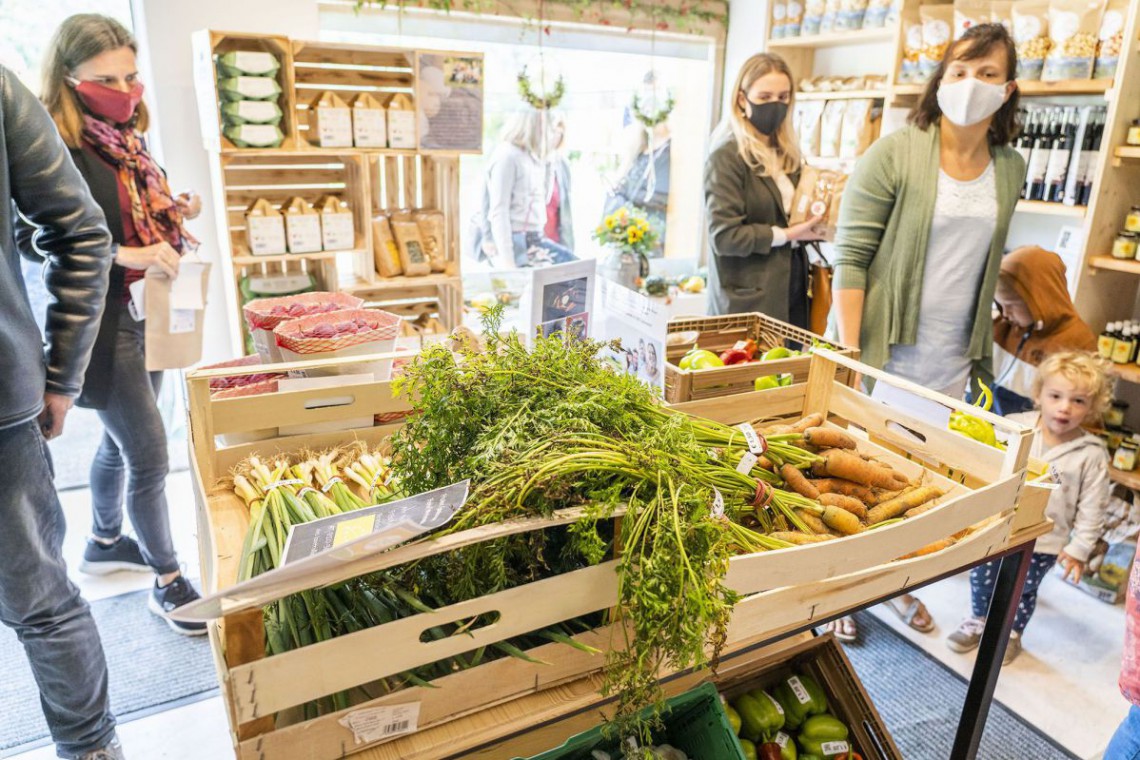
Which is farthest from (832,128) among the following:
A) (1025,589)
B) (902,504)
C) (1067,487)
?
(902,504)

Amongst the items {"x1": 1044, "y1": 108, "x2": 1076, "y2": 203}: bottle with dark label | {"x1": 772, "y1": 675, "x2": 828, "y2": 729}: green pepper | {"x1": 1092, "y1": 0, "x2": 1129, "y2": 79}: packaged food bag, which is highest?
{"x1": 1092, "y1": 0, "x2": 1129, "y2": 79}: packaged food bag

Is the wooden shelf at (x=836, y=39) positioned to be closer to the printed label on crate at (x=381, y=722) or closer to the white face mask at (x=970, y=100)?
the white face mask at (x=970, y=100)

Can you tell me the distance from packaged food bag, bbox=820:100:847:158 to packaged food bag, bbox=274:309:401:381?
3126 millimetres

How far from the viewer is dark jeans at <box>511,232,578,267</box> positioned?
4.76 metres

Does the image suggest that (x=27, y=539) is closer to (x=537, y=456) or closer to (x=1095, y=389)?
(x=537, y=456)

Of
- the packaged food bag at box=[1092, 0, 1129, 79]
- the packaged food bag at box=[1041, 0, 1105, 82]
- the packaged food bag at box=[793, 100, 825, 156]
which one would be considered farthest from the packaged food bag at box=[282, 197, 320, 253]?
the packaged food bag at box=[1092, 0, 1129, 79]

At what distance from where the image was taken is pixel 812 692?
1.75m

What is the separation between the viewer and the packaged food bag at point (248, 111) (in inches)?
113

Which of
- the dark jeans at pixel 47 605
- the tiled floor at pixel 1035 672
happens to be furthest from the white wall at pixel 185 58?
the dark jeans at pixel 47 605

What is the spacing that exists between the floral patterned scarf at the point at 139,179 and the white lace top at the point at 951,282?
231cm

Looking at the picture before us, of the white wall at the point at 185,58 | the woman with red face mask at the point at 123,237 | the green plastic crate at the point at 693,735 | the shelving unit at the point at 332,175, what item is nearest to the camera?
the green plastic crate at the point at 693,735

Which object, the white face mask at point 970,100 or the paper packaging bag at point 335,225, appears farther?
the paper packaging bag at point 335,225

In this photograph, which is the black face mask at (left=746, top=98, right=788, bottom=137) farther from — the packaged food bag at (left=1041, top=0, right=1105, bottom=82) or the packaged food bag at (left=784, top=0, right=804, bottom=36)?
the packaged food bag at (left=784, top=0, right=804, bottom=36)

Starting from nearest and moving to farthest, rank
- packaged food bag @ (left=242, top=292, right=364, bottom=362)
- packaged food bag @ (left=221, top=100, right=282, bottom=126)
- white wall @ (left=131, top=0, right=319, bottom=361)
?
packaged food bag @ (left=242, top=292, right=364, bottom=362) < packaged food bag @ (left=221, top=100, right=282, bottom=126) < white wall @ (left=131, top=0, right=319, bottom=361)
